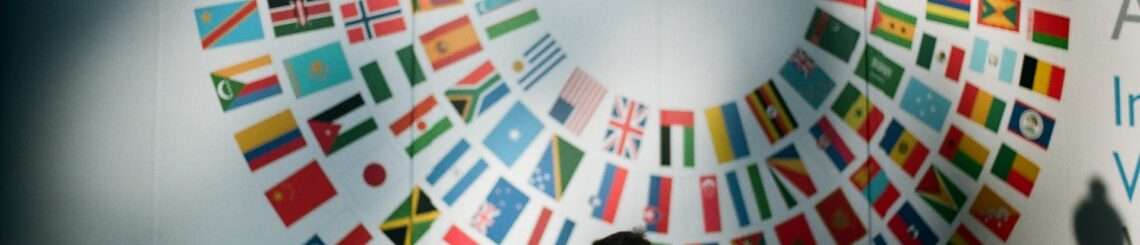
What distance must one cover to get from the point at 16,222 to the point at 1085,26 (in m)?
3.17

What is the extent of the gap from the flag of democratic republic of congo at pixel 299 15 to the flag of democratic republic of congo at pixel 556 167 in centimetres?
66

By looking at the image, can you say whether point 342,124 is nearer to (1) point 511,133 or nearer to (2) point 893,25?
(1) point 511,133

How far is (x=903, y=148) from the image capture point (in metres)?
4.53

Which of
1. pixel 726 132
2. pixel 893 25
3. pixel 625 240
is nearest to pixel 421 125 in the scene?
pixel 726 132

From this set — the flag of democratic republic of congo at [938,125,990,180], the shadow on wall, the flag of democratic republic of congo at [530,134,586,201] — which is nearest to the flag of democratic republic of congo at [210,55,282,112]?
the flag of democratic republic of congo at [530,134,586,201]

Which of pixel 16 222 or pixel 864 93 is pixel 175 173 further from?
pixel 864 93

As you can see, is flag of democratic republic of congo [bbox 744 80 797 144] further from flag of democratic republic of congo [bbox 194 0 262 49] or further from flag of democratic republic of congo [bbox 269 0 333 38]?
flag of democratic republic of congo [bbox 194 0 262 49]

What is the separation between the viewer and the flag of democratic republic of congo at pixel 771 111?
4297mm

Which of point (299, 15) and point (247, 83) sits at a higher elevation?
point (299, 15)

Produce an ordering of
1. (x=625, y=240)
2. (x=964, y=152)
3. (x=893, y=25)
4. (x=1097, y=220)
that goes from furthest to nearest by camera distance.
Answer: (x=1097, y=220)
(x=964, y=152)
(x=893, y=25)
(x=625, y=240)

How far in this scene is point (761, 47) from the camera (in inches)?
169

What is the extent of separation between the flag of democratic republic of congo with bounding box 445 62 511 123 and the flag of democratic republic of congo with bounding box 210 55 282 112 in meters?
0.45

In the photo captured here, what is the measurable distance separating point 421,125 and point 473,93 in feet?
0.52

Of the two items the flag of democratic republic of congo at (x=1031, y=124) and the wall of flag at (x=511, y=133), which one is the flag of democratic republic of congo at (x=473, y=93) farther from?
the flag of democratic republic of congo at (x=1031, y=124)
